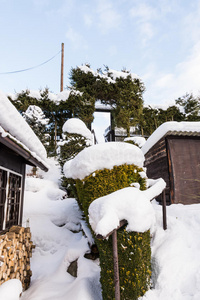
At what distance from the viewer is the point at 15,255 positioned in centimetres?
375

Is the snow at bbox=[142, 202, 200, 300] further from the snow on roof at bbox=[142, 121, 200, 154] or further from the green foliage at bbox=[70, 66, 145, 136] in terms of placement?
the green foliage at bbox=[70, 66, 145, 136]

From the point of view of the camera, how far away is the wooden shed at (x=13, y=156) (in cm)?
279

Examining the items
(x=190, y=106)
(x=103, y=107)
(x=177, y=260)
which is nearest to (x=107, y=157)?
(x=177, y=260)

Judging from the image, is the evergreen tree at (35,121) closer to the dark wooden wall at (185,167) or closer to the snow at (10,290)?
the dark wooden wall at (185,167)

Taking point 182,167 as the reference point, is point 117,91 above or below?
above

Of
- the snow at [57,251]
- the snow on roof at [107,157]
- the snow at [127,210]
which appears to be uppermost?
the snow on roof at [107,157]

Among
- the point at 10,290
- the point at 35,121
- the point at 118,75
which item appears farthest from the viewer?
the point at 118,75

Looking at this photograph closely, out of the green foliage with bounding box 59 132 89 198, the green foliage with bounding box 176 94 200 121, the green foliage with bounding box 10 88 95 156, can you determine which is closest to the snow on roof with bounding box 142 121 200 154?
the green foliage with bounding box 59 132 89 198

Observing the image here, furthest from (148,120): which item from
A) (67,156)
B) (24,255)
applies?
(24,255)

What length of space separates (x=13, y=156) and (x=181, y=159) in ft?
19.3

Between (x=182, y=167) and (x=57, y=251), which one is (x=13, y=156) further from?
(x=182, y=167)

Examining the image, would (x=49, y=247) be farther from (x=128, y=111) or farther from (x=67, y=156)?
(x=128, y=111)

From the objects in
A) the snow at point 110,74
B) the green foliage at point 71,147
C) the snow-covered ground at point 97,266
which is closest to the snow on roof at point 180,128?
the snow-covered ground at point 97,266

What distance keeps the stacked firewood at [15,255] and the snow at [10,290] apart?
0.10 meters
